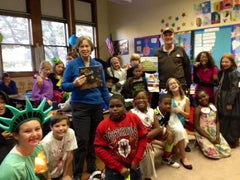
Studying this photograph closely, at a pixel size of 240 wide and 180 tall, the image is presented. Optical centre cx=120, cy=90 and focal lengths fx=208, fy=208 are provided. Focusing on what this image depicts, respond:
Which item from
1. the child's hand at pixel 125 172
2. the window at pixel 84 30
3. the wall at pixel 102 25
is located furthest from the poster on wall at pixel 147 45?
the child's hand at pixel 125 172

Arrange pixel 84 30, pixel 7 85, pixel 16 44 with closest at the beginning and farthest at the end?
pixel 7 85, pixel 16 44, pixel 84 30

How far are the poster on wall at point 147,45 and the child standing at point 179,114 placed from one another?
281cm

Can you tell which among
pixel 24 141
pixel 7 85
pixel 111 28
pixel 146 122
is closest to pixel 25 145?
pixel 24 141

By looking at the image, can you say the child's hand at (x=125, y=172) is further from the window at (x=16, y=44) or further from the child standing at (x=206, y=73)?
the window at (x=16, y=44)

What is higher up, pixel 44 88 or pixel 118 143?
pixel 44 88

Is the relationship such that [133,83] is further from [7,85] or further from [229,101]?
[7,85]

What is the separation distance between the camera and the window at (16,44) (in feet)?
15.2

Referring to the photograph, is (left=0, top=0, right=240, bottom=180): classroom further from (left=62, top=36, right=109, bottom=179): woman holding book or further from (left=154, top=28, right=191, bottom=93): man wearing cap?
(left=62, top=36, right=109, bottom=179): woman holding book

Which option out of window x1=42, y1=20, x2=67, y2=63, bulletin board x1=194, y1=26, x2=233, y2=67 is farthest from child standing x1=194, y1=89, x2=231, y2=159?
window x1=42, y1=20, x2=67, y2=63

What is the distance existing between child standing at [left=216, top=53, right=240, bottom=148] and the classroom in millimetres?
231

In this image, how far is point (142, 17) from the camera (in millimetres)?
5426

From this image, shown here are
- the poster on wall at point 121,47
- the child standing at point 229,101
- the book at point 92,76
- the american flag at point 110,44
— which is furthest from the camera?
the american flag at point 110,44

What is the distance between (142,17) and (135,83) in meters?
3.14

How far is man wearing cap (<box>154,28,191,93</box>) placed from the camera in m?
2.65
